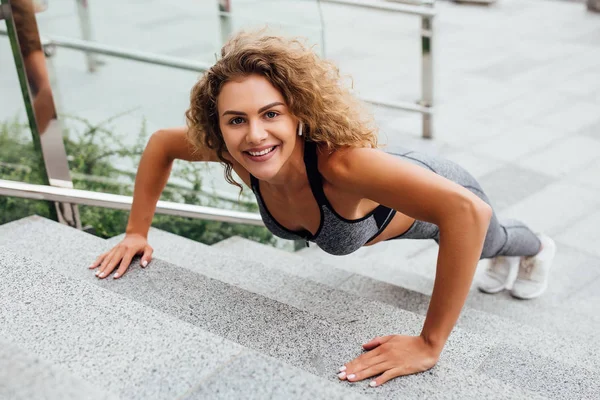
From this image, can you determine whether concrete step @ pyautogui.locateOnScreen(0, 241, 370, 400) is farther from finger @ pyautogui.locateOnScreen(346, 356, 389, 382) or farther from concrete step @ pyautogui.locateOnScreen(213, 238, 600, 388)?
concrete step @ pyautogui.locateOnScreen(213, 238, 600, 388)

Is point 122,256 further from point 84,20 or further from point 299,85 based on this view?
point 84,20

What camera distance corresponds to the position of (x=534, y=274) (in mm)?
3277

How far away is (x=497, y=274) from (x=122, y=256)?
69.2 inches

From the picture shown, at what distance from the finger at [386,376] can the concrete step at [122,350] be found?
375 millimetres

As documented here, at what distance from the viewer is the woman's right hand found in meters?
2.43

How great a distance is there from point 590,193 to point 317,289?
8.05 ft

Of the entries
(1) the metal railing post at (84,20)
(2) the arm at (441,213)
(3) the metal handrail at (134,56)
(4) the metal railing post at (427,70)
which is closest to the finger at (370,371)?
(2) the arm at (441,213)

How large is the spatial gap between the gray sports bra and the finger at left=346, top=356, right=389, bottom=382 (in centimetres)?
53

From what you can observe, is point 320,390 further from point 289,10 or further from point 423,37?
point 423,37

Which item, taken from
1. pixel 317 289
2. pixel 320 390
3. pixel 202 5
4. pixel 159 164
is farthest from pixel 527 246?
pixel 202 5

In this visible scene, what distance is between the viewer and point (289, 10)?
375 cm

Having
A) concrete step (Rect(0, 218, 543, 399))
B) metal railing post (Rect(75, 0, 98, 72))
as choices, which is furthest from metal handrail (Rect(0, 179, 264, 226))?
metal railing post (Rect(75, 0, 98, 72))

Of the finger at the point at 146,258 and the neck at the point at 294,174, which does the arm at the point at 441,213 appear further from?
the finger at the point at 146,258

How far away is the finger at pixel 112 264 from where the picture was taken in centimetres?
241
